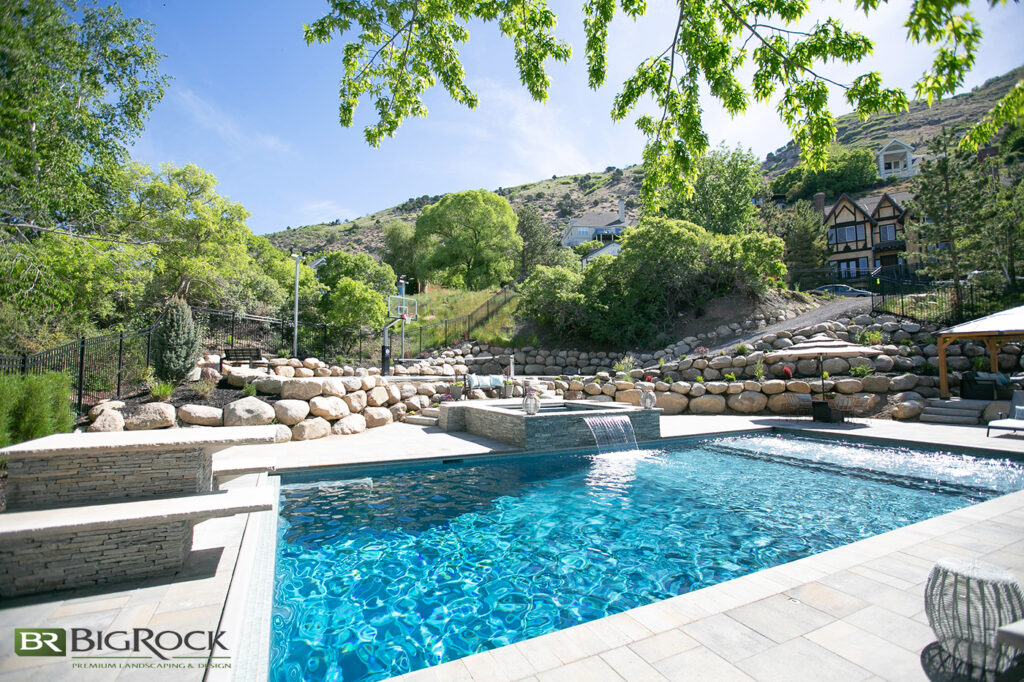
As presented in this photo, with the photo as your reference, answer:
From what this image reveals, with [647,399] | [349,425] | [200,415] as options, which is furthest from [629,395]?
[200,415]

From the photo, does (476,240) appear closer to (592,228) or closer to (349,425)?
(349,425)

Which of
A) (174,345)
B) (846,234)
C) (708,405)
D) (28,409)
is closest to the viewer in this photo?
(28,409)

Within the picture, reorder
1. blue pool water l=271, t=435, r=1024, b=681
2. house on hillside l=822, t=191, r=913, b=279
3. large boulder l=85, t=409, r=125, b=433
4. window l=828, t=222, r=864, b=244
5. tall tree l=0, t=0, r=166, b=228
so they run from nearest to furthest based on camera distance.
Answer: blue pool water l=271, t=435, r=1024, b=681 < large boulder l=85, t=409, r=125, b=433 < tall tree l=0, t=0, r=166, b=228 < house on hillside l=822, t=191, r=913, b=279 < window l=828, t=222, r=864, b=244

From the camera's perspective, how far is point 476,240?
3303 cm

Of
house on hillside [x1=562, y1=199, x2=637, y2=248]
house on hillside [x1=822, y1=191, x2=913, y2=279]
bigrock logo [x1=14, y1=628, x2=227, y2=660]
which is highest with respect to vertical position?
house on hillside [x1=562, y1=199, x2=637, y2=248]

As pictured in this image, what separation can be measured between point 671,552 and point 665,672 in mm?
2239

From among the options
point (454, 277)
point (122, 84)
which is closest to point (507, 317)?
point (454, 277)

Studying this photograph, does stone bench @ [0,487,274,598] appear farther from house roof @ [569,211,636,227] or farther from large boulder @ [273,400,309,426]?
house roof @ [569,211,636,227]

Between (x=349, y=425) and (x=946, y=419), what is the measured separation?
1314 centimetres

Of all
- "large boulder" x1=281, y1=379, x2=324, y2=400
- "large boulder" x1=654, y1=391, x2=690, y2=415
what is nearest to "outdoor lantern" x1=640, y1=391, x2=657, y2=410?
"large boulder" x1=654, y1=391, x2=690, y2=415

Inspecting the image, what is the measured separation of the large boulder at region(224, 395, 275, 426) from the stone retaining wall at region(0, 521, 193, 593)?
20.1 ft

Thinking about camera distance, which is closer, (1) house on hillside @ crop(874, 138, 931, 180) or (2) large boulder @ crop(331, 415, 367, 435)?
(2) large boulder @ crop(331, 415, 367, 435)

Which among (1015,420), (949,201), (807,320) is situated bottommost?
(1015,420)

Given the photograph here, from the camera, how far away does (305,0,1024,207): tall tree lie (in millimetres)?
3062
